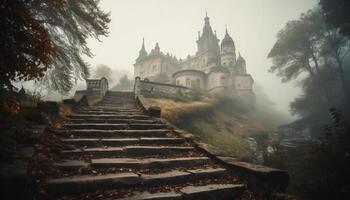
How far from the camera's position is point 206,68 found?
53719 millimetres

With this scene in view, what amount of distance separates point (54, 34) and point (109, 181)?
12.9 m

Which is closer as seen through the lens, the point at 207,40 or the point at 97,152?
the point at 97,152

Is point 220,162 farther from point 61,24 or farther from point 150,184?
Answer: point 61,24

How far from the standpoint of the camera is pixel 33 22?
4098mm

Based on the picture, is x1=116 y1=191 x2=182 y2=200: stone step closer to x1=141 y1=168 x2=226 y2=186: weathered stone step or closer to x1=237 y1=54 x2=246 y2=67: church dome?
x1=141 y1=168 x2=226 y2=186: weathered stone step

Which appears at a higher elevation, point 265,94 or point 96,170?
point 265,94

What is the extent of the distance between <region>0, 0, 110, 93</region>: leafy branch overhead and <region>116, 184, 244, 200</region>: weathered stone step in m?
3.51

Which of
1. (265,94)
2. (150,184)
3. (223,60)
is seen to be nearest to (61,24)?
(150,184)

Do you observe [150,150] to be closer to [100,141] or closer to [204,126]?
[100,141]

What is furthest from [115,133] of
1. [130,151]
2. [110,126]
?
[130,151]

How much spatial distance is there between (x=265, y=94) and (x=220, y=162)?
354 feet

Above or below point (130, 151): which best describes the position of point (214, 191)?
below

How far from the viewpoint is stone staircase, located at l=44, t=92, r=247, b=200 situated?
317 cm

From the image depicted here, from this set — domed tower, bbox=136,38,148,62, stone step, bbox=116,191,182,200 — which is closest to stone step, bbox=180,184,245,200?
stone step, bbox=116,191,182,200
